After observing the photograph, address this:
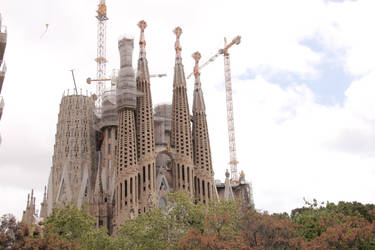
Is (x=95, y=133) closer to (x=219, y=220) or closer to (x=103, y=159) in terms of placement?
(x=103, y=159)

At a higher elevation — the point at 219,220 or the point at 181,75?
the point at 181,75

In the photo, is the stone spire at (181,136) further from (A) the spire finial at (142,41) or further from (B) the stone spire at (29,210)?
(B) the stone spire at (29,210)

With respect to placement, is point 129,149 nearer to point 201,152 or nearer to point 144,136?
point 144,136

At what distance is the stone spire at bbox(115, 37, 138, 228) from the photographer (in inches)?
1997

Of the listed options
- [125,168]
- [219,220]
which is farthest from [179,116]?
[219,220]

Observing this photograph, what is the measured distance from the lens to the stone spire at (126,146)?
50719mm

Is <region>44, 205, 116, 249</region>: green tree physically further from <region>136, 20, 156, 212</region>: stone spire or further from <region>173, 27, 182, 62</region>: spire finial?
<region>173, 27, 182, 62</region>: spire finial

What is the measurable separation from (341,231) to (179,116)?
3247cm

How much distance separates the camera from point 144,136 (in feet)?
177

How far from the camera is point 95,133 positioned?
62000 millimetres

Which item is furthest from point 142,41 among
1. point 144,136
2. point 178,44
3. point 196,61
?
point 144,136

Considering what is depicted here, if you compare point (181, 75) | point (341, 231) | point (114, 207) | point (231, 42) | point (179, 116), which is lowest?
point (341, 231)

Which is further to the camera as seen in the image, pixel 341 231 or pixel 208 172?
pixel 208 172

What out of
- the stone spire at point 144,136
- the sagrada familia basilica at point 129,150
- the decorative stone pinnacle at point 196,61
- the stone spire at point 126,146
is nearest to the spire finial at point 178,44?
the sagrada familia basilica at point 129,150
